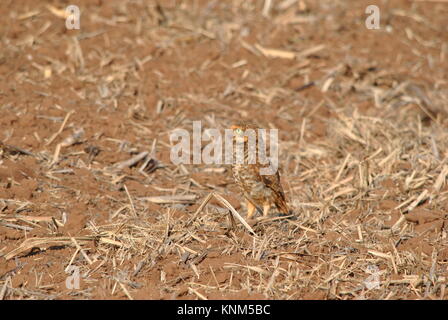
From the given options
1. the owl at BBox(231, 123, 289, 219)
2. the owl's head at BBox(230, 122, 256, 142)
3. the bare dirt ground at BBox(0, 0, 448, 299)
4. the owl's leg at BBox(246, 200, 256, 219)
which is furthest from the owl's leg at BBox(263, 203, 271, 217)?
the owl's head at BBox(230, 122, 256, 142)

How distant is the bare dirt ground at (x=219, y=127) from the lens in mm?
5215

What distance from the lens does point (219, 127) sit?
8039 mm

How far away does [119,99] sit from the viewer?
8.19 meters

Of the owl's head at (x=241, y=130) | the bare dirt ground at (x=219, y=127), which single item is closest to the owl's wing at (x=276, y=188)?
the bare dirt ground at (x=219, y=127)

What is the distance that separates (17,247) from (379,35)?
759 centimetres

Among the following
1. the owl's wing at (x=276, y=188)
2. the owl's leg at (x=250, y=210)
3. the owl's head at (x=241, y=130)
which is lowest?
the owl's leg at (x=250, y=210)

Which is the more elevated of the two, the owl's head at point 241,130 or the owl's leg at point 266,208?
the owl's head at point 241,130

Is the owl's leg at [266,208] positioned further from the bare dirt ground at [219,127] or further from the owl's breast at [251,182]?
the bare dirt ground at [219,127]

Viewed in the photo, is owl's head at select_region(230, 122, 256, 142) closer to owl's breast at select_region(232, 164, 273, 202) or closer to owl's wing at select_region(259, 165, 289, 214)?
owl's breast at select_region(232, 164, 273, 202)

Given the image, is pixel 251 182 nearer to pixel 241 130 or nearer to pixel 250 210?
pixel 250 210

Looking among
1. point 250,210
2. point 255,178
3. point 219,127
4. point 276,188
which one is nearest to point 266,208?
point 250,210

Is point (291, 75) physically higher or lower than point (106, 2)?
lower
